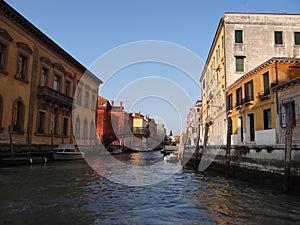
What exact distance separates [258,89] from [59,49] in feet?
52.9

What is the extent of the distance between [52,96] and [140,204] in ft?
54.6

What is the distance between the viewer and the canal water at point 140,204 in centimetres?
549

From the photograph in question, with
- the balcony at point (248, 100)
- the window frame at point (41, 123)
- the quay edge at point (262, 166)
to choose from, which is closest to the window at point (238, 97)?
the balcony at point (248, 100)

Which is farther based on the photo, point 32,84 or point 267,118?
point 32,84

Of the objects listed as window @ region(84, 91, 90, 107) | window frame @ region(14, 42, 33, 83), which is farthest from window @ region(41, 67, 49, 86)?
window @ region(84, 91, 90, 107)

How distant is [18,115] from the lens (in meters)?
18.4

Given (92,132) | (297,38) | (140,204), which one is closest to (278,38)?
(297,38)

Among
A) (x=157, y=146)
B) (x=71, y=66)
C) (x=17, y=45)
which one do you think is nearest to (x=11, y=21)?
(x=17, y=45)

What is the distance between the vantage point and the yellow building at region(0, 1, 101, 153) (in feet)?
54.6

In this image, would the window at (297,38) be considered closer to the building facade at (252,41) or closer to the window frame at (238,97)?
the building facade at (252,41)

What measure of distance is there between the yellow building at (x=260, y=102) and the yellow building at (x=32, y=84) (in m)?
14.4

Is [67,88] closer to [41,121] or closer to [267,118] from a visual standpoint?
[41,121]

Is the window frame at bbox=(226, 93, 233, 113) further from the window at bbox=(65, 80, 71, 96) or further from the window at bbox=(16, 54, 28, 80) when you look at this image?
the window at bbox=(16, 54, 28, 80)

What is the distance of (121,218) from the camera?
5.56 meters
